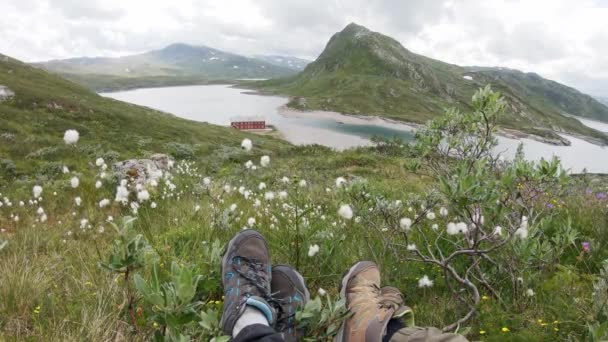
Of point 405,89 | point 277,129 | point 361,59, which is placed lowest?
point 277,129

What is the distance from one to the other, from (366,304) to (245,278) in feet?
2.97

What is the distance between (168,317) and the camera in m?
1.43

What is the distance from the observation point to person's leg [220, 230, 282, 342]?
1966 millimetres

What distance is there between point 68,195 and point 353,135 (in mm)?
71294

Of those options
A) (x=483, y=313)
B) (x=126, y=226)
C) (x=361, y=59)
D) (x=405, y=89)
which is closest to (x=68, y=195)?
(x=126, y=226)

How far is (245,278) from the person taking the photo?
2748 millimetres

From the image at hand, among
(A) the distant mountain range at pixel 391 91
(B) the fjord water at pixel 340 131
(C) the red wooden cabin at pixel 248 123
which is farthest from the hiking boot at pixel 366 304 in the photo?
(A) the distant mountain range at pixel 391 91

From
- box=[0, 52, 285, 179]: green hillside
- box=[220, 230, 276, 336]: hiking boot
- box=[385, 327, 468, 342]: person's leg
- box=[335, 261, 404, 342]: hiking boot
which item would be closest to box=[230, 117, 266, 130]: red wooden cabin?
box=[0, 52, 285, 179]: green hillside

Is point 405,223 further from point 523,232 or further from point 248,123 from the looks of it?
point 248,123

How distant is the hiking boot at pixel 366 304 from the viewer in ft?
7.25

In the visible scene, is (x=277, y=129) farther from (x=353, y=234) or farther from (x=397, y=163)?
(x=353, y=234)

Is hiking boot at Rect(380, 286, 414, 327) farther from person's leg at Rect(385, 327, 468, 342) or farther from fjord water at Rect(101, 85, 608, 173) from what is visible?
fjord water at Rect(101, 85, 608, 173)

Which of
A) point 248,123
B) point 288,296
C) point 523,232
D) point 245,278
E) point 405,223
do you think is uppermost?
point 523,232

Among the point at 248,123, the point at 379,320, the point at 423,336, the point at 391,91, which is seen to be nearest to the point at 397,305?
the point at 379,320
